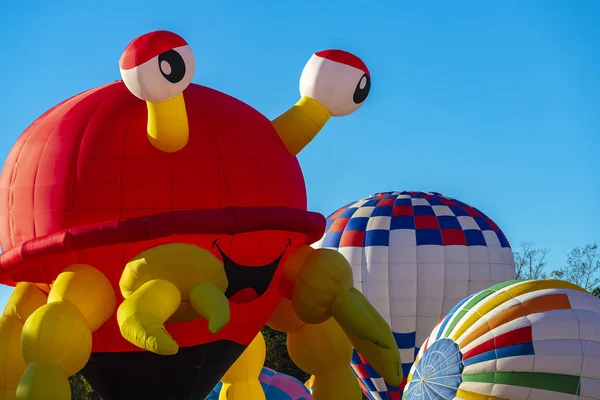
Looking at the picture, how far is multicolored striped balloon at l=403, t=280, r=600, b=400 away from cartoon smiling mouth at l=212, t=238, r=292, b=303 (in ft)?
13.5

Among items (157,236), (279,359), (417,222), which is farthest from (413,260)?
(157,236)

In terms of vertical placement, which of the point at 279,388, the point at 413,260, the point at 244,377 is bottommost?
the point at 279,388

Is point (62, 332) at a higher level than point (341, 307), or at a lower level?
lower

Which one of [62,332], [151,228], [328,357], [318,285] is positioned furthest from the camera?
[328,357]

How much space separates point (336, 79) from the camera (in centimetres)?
1018

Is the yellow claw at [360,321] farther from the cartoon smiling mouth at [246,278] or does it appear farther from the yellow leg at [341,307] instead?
the cartoon smiling mouth at [246,278]

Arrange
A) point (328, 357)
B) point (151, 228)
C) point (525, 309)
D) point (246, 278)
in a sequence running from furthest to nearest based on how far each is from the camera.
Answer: point (525, 309) → point (328, 357) → point (246, 278) → point (151, 228)

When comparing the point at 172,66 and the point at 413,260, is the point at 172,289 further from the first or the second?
the point at 413,260

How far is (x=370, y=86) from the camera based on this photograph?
10367 millimetres

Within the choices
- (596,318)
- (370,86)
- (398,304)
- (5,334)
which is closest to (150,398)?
(5,334)

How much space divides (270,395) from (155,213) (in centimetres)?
695

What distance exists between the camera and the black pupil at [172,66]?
8.66 meters

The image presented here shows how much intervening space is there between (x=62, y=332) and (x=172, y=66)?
198 cm

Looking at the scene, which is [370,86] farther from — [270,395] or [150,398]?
[270,395]
